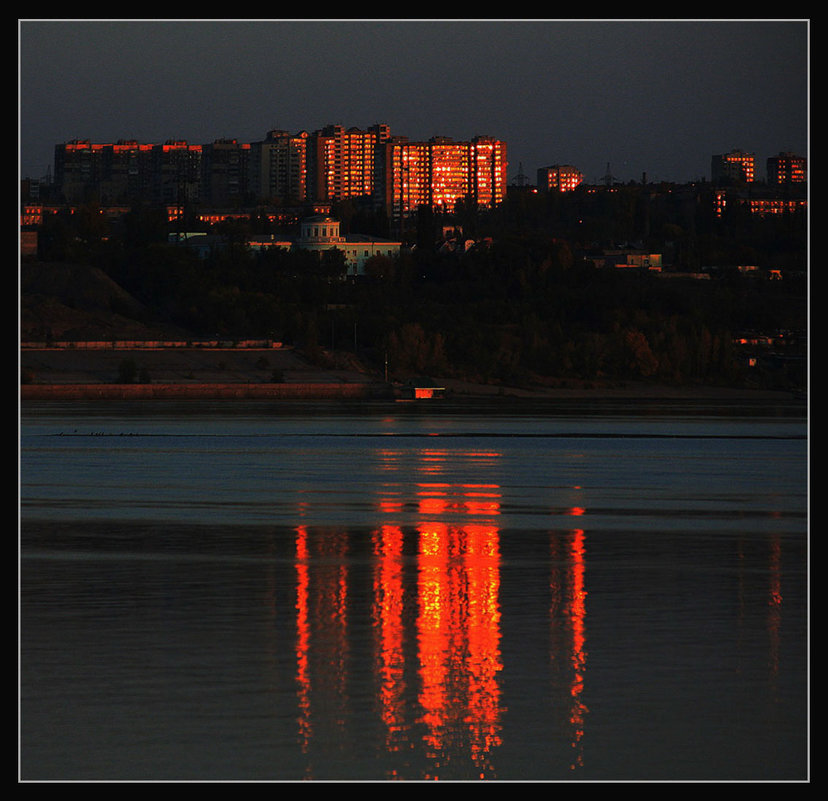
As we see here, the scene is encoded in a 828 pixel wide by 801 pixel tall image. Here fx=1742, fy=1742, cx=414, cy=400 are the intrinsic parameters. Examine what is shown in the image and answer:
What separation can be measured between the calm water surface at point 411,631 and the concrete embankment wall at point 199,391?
56645mm

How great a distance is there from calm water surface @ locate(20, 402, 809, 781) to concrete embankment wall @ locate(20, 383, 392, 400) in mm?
56645

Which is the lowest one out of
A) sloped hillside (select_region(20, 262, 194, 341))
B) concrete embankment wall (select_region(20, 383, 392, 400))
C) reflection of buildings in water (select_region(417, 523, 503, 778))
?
reflection of buildings in water (select_region(417, 523, 503, 778))

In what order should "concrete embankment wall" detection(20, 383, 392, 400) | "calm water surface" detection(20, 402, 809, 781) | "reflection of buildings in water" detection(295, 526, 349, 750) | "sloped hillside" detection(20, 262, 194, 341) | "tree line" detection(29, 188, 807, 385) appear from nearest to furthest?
"calm water surface" detection(20, 402, 809, 781)
"reflection of buildings in water" detection(295, 526, 349, 750)
"concrete embankment wall" detection(20, 383, 392, 400)
"sloped hillside" detection(20, 262, 194, 341)
"tree line" detection(29, 188, 807, 385)

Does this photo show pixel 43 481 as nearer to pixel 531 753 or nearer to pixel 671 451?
pixel 671 451

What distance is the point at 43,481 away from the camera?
1235 inches

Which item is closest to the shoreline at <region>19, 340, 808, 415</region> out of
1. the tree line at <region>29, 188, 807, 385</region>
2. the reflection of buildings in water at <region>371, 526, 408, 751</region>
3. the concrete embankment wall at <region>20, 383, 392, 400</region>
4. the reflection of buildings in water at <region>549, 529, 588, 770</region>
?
the concrete embankment wall at <region>20, 383, 392, 400</region>

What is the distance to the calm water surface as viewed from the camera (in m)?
10.5

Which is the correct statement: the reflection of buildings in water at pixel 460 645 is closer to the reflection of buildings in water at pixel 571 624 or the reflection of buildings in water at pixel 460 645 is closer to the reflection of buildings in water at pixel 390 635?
the reflection of buildings in water at pixel 390 635

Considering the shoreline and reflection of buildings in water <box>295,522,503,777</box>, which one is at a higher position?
the shoreline

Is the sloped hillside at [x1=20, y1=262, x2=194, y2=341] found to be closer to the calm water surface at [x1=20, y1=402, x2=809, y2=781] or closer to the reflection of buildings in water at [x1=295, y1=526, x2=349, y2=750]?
the calm water surface at [x1=20, y1=402, x2=809, y2=781]

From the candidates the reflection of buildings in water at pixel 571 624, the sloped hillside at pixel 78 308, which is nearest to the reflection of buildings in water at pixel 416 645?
the reflection of buildings in water at pixel 571 624

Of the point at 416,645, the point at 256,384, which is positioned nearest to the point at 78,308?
the point at 256,384
